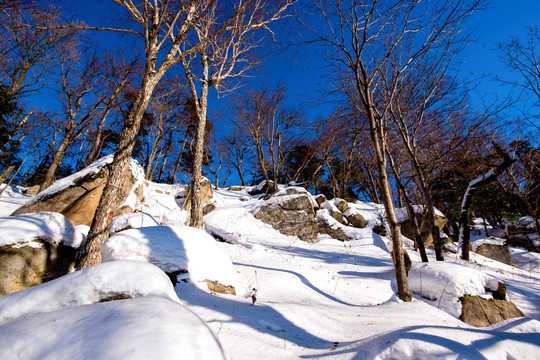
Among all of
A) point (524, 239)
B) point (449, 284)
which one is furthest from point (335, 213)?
point (524, 239)

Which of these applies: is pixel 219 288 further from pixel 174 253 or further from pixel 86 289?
pixel 86 289

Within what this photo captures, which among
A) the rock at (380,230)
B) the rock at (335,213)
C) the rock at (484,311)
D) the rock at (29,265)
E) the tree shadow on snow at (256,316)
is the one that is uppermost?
the rock at (335,213)

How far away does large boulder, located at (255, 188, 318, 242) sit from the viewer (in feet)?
31.3

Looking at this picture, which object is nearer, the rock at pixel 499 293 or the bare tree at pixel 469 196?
the rock at pixel 499 293

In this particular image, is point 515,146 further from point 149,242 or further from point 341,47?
point 149,242

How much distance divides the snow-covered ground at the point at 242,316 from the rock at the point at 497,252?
6.04 metres

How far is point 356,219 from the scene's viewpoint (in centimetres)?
1177

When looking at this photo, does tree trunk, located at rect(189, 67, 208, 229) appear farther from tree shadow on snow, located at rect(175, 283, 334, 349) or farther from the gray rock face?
the gray rock face

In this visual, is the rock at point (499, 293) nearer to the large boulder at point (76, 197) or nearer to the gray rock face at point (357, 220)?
the gray rock face at point (357, 220)

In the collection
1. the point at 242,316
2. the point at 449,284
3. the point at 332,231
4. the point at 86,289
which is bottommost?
the point at 449,284

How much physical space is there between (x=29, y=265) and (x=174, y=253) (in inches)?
80.3

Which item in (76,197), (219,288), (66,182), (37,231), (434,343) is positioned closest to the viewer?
(434,343)

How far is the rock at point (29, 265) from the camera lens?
3031 mm

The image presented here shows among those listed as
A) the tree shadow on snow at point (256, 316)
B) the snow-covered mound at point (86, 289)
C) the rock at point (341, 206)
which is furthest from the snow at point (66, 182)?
the rock at point (341, 206)
